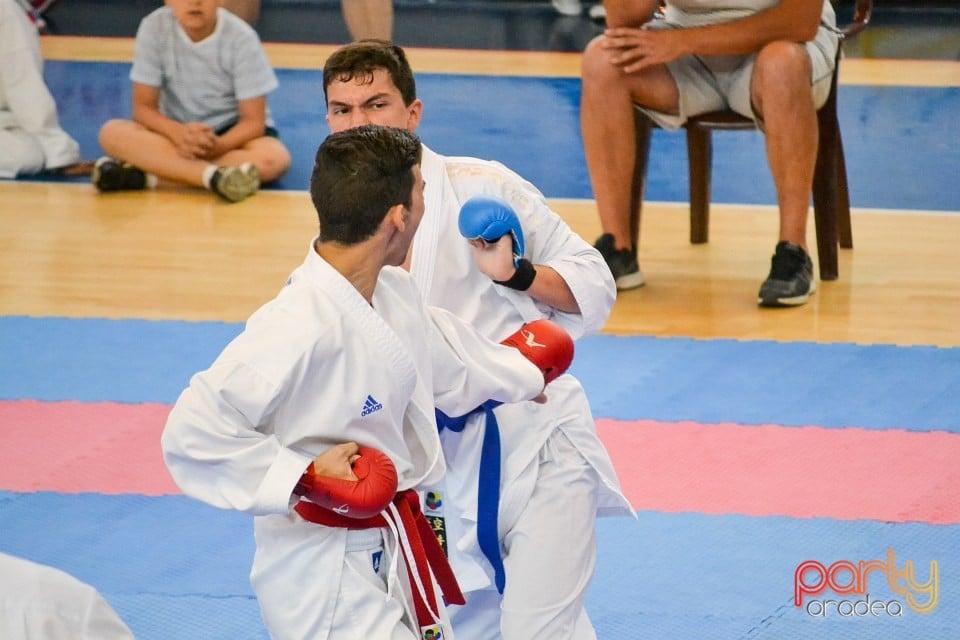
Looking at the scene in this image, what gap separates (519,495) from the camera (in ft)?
9.35

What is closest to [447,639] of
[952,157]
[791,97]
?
[791,97]

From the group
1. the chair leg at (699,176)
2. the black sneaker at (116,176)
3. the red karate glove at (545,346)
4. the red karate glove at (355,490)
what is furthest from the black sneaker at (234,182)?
the red karate glove at (355,490)

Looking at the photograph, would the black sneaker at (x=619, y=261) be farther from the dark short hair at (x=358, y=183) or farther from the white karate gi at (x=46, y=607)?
the white karate gi at (x=46, y=607)

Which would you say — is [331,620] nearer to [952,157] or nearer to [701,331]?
[701,331]

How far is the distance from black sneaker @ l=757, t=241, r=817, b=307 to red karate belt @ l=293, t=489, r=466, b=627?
3131mm

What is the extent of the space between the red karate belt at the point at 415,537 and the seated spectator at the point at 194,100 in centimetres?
497

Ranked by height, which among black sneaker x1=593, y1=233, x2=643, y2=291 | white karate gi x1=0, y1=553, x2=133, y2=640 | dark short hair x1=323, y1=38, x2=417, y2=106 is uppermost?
dark short hair x1=323, y1=38, x2=417, y2=106

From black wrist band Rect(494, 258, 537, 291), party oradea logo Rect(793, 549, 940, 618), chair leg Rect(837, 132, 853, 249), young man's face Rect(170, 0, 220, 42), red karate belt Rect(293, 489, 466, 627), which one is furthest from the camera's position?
young man's face Rect(170, 0, 220, 42)

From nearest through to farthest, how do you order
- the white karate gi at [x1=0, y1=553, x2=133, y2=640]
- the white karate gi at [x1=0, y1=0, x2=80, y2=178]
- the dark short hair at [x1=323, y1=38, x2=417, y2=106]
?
the white karate gi at [x1=0, y1=553, x2=133, y2=640] < the dark short hair at [x1=323, y1=38, x2=417, y2=106] < the white karate gi at [x1=0, y1=0, x2=80, y2=178]

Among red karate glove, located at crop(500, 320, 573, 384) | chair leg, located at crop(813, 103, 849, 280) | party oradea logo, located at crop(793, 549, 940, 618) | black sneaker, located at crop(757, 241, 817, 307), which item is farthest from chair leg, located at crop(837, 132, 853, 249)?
red karate glove, located at crop(500, 320, 573, 384)

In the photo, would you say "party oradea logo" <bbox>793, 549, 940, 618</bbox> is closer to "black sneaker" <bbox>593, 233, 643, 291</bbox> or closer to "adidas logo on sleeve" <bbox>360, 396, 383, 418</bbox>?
"adidas logo on sleeve" <bbox>360, 396, 383, 418</bbox>

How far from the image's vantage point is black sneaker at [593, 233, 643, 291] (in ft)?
18.6

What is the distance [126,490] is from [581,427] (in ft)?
5.57

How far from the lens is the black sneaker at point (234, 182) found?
7.16 m
